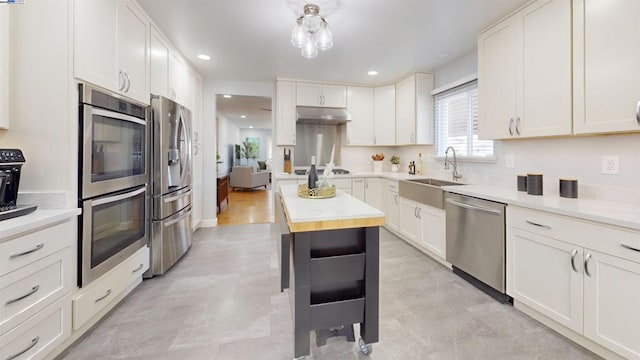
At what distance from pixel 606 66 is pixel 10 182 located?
140 inches

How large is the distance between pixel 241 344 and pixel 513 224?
2126 millimetres

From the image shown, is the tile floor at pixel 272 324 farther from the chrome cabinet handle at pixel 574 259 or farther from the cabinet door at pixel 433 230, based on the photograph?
the chrome cabinet handle at pixel 574 259

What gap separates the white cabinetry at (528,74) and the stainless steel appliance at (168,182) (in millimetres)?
3204

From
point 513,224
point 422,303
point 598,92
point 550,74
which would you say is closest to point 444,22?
point 550,74

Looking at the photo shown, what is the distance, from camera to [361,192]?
425 centimetres

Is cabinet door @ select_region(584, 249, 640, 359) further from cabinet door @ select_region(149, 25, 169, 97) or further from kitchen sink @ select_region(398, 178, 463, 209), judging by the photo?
cabinet door @ select_region(149, 25, 169, 97)

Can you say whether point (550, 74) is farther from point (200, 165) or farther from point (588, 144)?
point (200, 165)

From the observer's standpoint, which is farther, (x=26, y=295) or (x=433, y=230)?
(x=433, y=230)

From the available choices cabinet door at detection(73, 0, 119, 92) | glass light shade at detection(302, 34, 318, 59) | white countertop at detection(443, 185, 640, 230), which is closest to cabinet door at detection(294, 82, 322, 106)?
glass light shade at detection(302, 34, 318, 59)

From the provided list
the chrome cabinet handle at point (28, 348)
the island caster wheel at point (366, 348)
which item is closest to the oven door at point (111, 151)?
the chrome cabinet handle at point (28, 348)

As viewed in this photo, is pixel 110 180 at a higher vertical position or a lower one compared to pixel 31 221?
higher

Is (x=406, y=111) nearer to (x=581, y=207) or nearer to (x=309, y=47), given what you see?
(x=309, y=47)

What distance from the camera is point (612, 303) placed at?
143 centimetres

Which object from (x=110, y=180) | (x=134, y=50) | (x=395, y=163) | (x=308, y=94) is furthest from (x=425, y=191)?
(x=134, y=50)
